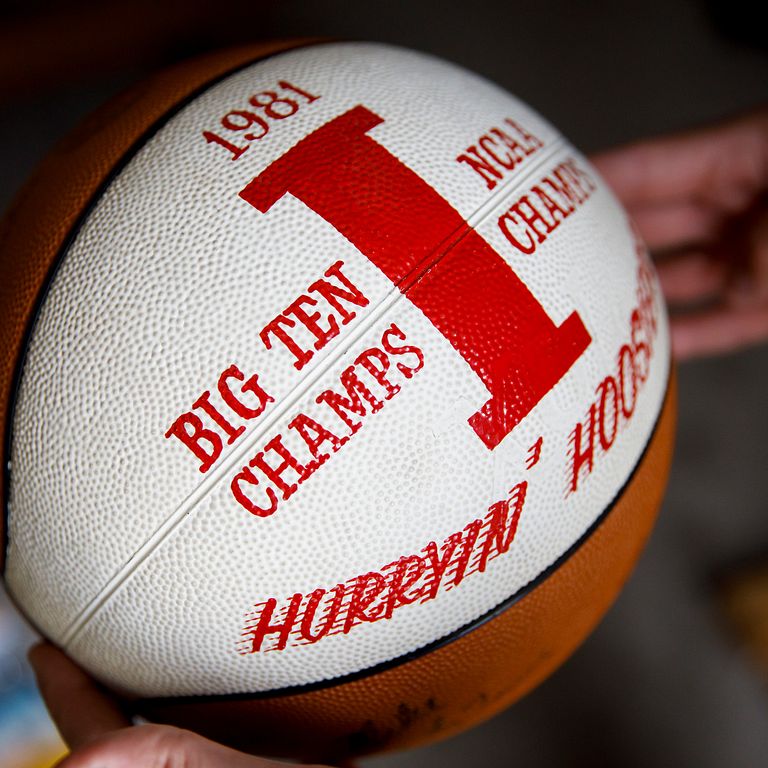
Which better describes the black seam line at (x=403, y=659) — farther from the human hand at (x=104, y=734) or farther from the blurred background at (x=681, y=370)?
the blurred background at (x=681, y=370)

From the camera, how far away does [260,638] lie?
1.79 ft

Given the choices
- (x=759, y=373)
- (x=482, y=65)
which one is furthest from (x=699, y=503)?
(x=482, y=65)

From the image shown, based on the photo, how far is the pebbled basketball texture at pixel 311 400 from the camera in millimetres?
518

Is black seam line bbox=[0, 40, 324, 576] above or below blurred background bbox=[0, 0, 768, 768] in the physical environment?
above

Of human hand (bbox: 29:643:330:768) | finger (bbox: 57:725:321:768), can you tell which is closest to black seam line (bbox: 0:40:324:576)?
human hand (bbox: 29:643:330:768)

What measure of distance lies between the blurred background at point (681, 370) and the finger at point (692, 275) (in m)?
0.52

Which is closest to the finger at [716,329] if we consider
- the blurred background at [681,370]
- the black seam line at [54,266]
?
the blurred background at [681,370]

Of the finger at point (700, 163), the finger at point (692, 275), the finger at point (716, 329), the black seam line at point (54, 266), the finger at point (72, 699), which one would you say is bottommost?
the finger at point (716, 329)

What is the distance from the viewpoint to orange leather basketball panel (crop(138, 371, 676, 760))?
1.95ft

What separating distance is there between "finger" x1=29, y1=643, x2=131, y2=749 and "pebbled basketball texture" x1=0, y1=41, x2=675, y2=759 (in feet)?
0.08

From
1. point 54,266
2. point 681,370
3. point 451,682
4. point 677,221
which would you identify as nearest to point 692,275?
point 677,221

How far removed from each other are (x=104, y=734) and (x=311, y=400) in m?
0.26

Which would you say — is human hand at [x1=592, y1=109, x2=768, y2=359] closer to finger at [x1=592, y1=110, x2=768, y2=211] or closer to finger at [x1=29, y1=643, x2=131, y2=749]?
finger at [x1=592, y1=110, x2=768, y2=211]

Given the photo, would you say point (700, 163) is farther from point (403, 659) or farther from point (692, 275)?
point (403, 659)
